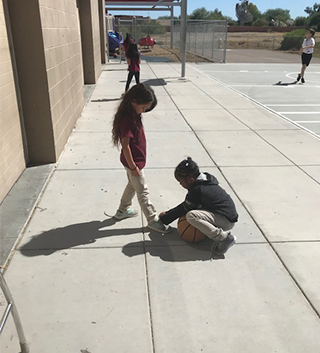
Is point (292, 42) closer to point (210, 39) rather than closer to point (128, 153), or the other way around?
point (210, 39)

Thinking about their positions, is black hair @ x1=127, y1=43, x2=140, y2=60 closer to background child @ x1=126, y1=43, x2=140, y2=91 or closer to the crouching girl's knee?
background child @ x1=126, y1=43, x2=140, y2=91

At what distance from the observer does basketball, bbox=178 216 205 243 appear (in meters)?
3.63

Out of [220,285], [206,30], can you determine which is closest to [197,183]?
[220,285]

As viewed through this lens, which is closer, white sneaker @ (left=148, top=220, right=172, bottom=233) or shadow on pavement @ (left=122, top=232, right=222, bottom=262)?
shadow on pavement @ (left=122, top=232, right=222, bottom=262)

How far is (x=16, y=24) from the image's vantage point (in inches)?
194

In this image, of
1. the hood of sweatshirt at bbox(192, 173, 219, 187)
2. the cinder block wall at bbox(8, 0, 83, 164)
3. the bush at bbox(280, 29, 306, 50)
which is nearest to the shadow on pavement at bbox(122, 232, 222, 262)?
the hood of sweatshirt at bbox(192, 173, 219, 187)

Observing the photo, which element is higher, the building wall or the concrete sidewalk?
the building wall

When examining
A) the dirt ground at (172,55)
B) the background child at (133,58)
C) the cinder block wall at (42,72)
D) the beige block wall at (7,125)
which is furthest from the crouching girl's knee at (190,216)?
the dirt ground at (172,55)

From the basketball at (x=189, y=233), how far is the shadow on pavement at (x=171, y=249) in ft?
0.15

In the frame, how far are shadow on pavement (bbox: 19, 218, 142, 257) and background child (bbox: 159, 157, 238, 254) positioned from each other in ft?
2.36

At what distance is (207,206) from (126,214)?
102cm

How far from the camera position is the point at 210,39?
915 inches

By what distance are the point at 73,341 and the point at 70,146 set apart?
447cm

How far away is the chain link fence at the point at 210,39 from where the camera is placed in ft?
69.5
